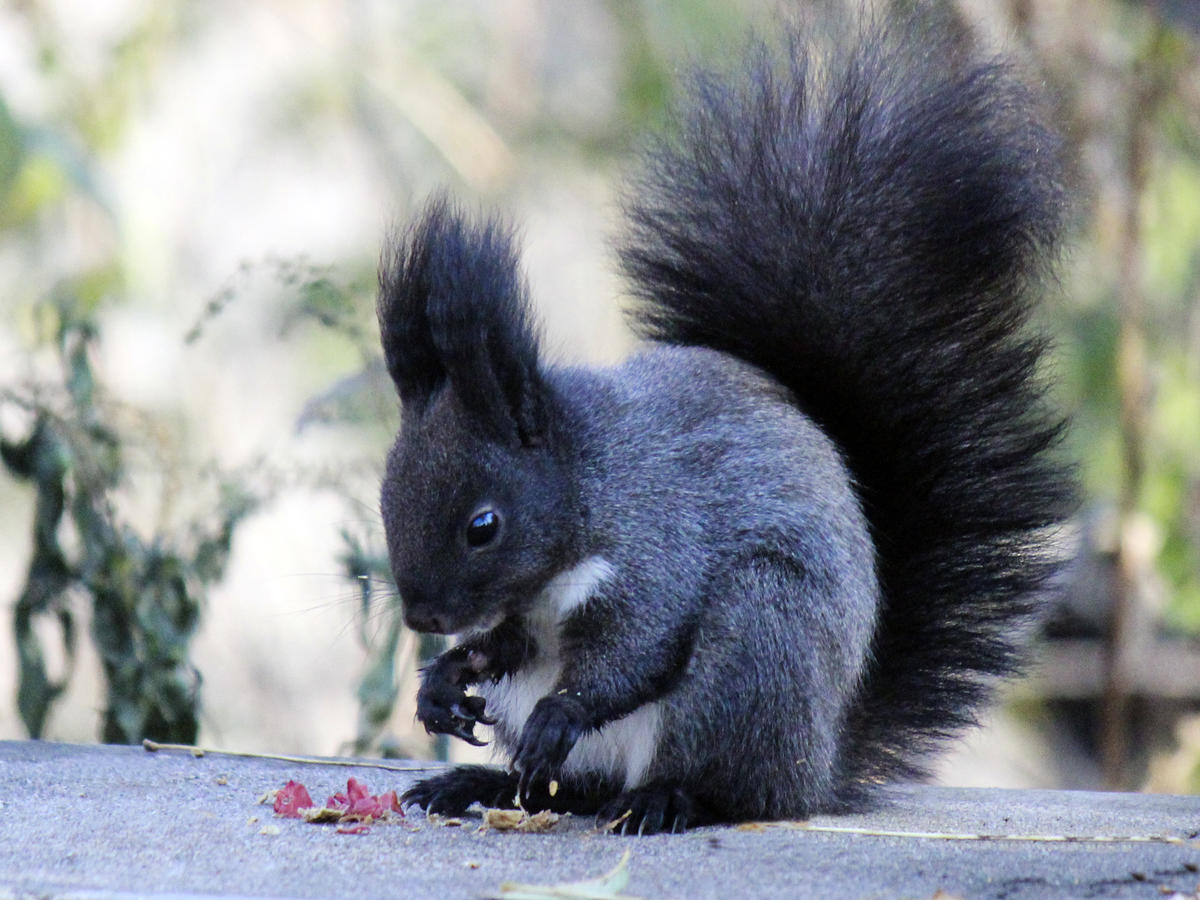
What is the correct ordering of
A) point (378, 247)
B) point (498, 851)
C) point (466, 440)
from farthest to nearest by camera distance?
point (378, 247)
point (466, 440)
point (498, 851)

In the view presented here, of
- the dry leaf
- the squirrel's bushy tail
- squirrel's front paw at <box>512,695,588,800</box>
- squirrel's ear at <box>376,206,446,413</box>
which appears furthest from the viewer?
the squirrel's bushy tail

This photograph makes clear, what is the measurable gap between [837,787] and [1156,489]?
3.04 meters

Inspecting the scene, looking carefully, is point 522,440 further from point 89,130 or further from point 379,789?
point 89,130

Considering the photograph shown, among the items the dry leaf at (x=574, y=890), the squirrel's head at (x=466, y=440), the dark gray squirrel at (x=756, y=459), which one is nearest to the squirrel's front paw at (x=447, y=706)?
the dark gray squirrel at (x=756, y=459)

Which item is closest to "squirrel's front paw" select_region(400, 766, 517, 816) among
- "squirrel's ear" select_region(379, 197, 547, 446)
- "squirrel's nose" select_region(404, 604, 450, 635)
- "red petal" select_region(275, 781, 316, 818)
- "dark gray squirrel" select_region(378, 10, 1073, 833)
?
"dark gray squirrel" select_region(378, 10, 1073, 833)

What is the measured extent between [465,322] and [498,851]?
2.03ft

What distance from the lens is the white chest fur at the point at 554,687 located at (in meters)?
1.87

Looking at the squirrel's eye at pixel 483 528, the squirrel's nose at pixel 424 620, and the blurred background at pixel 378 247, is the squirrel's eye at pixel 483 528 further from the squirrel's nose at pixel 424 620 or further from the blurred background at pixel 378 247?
the blurred background at pixel 378 247

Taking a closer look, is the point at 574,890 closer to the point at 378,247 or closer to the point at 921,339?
the point at 921,339

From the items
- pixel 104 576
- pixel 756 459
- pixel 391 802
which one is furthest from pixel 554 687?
pixel 104 576

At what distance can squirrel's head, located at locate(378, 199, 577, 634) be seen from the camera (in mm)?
1791

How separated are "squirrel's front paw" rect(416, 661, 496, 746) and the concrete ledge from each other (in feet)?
0.39

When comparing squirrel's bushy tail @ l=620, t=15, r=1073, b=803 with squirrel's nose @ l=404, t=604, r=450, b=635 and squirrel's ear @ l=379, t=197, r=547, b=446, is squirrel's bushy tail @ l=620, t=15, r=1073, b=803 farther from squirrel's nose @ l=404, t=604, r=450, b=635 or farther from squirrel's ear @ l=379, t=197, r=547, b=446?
squirrel's nose @ l=404, t=604, r=450, b=635

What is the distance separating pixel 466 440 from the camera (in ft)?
6.06
